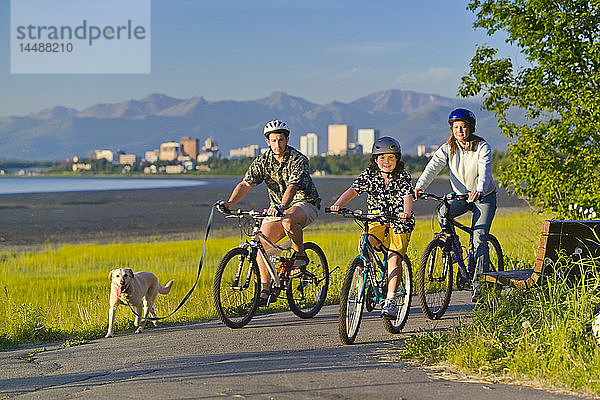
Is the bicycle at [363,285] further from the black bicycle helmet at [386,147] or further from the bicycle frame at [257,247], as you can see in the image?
the bicycle frame at [257,247]

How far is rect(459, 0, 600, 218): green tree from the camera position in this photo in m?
15.3

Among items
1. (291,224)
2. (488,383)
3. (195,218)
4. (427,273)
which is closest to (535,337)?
(488,383)

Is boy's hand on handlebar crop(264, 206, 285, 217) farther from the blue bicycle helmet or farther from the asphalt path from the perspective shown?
the blue bicycle helmet

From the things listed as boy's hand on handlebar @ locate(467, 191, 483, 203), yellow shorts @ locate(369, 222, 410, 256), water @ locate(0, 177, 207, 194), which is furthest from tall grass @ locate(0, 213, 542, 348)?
water @ locate(0, 177, 207, 194)

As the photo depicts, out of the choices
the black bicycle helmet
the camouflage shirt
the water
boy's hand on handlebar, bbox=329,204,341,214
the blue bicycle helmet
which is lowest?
the water

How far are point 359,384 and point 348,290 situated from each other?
1.49 m

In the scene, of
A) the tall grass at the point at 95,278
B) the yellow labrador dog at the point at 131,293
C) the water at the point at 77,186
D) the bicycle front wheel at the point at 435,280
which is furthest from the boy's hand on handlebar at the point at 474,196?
the water at the point at 77,186

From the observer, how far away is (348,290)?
8.42m

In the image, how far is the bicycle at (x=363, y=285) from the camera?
8508mm

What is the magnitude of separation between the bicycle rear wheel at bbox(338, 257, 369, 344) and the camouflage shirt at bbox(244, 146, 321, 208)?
1.84 meters

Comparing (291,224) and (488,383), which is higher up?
(291,224)

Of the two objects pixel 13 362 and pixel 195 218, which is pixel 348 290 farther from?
pixel 195 218

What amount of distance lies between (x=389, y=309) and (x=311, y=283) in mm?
1899

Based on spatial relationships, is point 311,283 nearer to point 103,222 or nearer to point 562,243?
point 562,243
